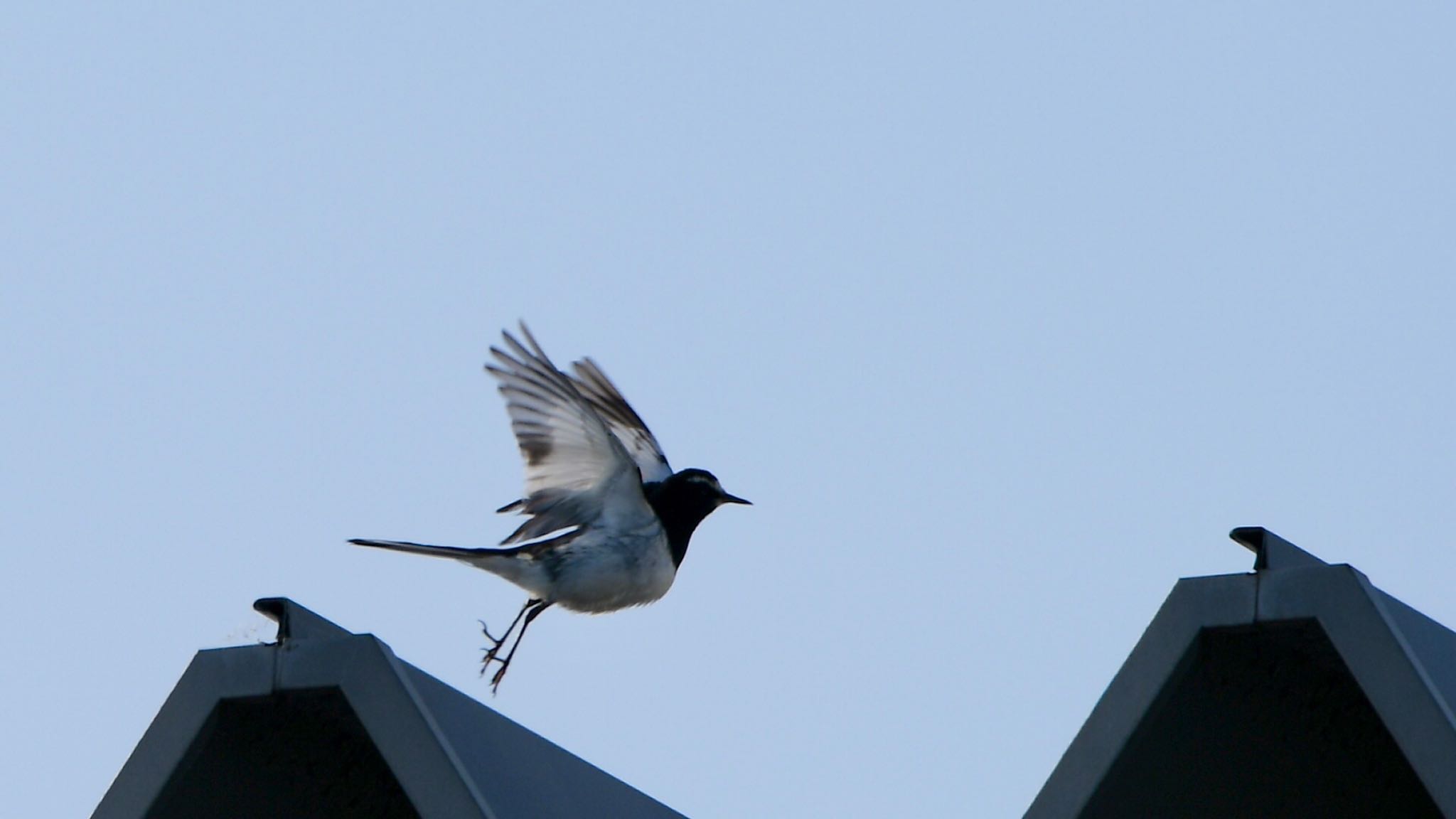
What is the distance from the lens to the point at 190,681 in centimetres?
529

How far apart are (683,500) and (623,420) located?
936 millimetres

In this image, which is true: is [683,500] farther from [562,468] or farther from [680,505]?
[562,468]

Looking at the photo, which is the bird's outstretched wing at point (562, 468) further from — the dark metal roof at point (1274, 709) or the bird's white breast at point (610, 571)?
the dark metal roof at point (1274, 709)

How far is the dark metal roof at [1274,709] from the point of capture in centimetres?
471

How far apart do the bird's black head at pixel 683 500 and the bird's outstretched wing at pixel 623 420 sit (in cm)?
52

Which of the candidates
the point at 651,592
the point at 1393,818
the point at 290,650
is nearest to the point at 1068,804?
the point at 1393,818

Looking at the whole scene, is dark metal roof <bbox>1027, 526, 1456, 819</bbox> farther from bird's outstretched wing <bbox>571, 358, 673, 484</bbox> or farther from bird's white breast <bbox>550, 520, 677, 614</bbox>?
bird's outstretched wing <bbox>571, 358, 673, 484</bbox>

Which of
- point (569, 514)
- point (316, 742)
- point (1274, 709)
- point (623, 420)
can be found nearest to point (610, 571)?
point (569, 514)

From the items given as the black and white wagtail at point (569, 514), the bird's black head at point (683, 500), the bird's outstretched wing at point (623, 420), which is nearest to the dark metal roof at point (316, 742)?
the black and white wagtail at point (569, 514)

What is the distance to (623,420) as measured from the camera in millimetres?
11227

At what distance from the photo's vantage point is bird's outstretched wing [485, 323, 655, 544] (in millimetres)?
9430

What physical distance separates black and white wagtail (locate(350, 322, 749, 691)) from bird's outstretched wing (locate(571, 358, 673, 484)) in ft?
4.67

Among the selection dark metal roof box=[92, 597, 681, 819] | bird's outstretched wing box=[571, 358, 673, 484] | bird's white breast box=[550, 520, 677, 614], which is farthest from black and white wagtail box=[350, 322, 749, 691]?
dark metal roof box=[92, 597, 681, 819]

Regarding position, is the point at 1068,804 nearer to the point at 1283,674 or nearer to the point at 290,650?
the point at 1283,674
